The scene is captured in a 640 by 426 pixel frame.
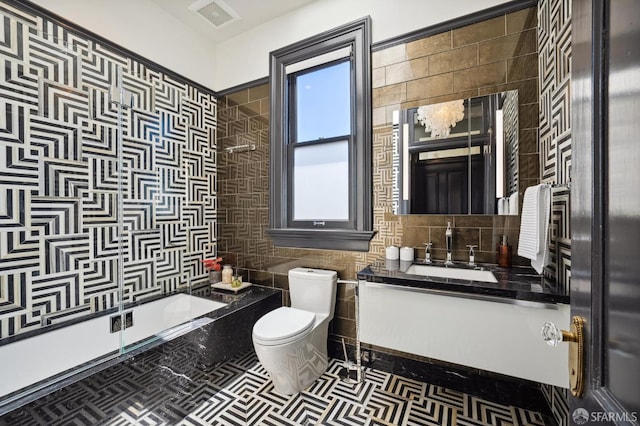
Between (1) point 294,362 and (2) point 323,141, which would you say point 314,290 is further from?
(2) point 323,141

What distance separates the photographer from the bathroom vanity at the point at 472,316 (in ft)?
4.31

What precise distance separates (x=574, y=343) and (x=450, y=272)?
1307 millimetres

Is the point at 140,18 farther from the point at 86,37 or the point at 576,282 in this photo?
the point at 576,282

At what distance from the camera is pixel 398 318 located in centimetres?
165

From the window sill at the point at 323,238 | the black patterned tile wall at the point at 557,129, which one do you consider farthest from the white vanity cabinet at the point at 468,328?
the window sill at the point at 323,238

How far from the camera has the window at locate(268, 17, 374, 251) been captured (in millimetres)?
2207

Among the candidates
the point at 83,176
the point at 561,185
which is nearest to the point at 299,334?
the point at 561,185

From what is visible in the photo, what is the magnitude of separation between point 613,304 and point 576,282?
0.16 metres

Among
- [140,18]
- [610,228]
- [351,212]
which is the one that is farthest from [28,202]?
[610,228]

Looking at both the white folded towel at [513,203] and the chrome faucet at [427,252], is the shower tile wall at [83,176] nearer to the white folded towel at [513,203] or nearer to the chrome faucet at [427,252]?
the chrome faucet at [427,252]

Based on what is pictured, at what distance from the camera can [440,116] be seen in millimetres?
1944

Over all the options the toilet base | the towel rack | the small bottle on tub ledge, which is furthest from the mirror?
the small bottle on tub ledge

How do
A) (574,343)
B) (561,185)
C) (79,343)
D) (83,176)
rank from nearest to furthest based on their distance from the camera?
(574,343)
(561,185)
(79,343)
(83,176)

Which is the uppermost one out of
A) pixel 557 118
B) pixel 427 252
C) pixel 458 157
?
pixel 557 118
